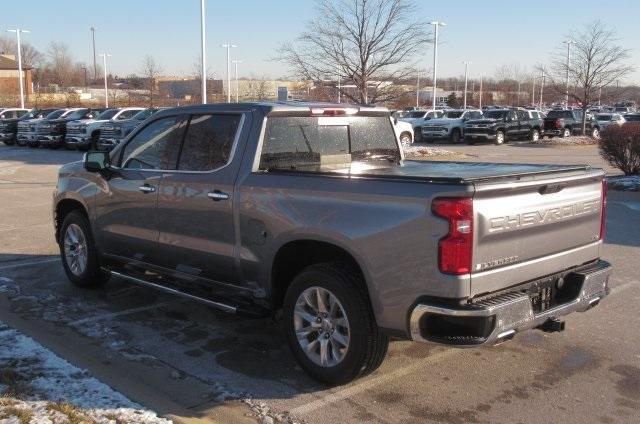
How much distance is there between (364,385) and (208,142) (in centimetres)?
223

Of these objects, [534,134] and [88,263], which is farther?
[534,134]

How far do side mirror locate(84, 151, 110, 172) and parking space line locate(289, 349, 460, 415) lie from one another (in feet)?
10.5

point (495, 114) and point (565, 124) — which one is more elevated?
point (495, 114)

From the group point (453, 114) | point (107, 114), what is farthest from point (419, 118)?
point (107, 114)

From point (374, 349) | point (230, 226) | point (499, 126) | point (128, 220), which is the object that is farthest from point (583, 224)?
point (499, 126)

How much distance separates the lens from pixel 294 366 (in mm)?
4773

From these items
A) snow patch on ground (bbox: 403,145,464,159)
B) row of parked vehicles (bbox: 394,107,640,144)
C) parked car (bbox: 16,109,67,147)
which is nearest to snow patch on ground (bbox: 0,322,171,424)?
snow patch on ground (bbox: 403,145,464,159)

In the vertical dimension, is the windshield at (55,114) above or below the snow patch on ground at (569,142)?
above

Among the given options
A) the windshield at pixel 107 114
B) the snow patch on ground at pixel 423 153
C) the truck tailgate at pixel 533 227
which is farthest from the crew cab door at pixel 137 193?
the windshield at pixel 107 114

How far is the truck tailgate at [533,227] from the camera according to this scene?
3723 mm

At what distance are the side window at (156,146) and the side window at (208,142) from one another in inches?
5.0

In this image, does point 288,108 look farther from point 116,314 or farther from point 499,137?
point 499,137

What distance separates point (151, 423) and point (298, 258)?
1.49 m

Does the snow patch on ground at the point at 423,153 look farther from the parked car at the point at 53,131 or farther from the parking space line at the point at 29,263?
the parking space line at the point at 29,263
